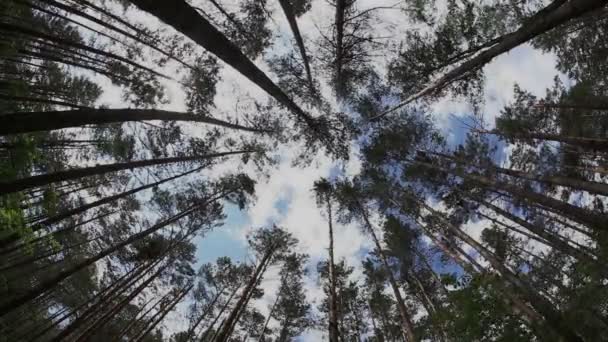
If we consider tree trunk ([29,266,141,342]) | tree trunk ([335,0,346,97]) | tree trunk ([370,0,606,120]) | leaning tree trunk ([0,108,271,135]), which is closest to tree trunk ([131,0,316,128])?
leaning tree trunk ([0,108,271,135])

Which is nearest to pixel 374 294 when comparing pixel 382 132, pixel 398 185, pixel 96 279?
pixel 398 185

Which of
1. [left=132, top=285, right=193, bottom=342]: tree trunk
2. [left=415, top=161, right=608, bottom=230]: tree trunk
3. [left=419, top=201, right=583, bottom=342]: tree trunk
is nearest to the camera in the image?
[left=419, top=201, right=583, bottom=342]: tree trunk

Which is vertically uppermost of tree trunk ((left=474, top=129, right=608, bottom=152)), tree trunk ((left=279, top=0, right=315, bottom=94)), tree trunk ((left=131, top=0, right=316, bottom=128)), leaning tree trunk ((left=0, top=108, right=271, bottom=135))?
tree trunk ((left=474, top=129, right=608, bottom=152))

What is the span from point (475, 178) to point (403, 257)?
18.6 ft

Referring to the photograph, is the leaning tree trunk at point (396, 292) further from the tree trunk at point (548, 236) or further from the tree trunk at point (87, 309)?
the tree trunk at point (87, 309)

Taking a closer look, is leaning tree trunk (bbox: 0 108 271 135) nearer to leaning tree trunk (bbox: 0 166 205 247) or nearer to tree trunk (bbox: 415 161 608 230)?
leaning tree trunk (bbox: 0 166 205 247)

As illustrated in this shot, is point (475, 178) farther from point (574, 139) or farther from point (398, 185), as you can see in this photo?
point (398, 185)

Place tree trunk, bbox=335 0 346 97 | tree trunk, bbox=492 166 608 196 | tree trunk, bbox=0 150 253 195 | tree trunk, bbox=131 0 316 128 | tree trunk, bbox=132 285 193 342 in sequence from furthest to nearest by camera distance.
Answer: tree trunk, bbox=132 285 193 342 → tree trunk, bbox=335 0 346 97 → tree trunk, bbox=492 166 608 196 → tree trunk, bbox=0 150 253 195 → tree trunk, bbox=131 0 316 128

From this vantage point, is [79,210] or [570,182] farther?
[79,210]

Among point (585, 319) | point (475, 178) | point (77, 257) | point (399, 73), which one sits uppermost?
point (399, 73)

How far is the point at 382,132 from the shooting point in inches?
591

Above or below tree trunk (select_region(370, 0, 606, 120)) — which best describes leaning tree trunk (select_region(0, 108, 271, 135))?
below

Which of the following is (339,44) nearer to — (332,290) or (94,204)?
(332,290)

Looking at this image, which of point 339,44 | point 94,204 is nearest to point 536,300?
point 339,44
